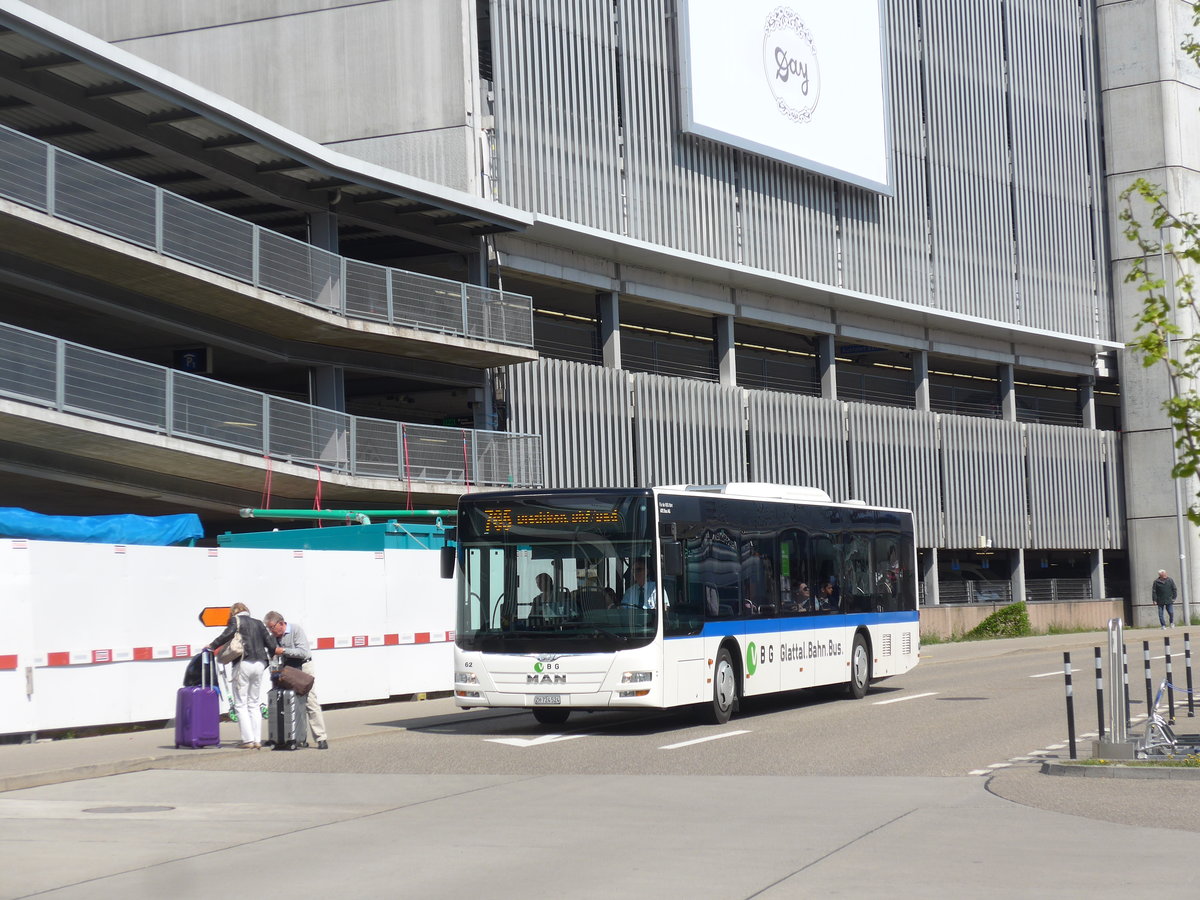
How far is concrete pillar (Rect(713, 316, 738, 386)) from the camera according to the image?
137 feet

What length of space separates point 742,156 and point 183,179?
622 inches

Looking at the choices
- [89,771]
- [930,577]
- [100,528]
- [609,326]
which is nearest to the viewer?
[89,771]

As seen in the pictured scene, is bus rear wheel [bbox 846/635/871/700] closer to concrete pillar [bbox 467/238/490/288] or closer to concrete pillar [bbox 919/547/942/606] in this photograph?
concrete pillar [bbox 467/238/490/288]

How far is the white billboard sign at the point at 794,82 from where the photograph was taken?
39688mm

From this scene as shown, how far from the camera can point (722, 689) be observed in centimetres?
2091

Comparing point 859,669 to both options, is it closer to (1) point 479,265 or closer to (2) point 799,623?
(2) point 799,623

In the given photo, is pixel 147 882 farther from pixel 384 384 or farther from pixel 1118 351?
pixel 1118 351

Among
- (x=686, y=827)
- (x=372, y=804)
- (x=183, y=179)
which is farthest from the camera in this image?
(x=183, y=179)

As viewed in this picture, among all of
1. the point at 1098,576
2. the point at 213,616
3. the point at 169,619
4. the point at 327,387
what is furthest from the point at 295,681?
the point at 1098,576

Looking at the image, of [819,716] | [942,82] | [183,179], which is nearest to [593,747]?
[819,716]

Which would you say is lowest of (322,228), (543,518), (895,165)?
(543,518)

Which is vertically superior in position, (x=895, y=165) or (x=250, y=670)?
(x=895, y=165)

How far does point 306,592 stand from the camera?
2400cm

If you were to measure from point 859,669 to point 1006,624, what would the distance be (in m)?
24.2
